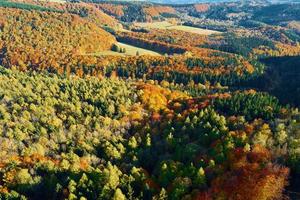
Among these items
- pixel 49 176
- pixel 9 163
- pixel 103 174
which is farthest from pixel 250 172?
pixel 9 163

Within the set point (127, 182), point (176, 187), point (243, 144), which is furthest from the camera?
point (243, 144)

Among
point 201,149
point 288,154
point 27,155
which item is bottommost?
point 27,155

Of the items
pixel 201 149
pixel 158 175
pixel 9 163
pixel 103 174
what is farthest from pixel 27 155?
pixel 201 149

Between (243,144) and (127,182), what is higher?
(243,144)

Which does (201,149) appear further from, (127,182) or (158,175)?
(127,182)

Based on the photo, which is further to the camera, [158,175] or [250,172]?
[158,175]

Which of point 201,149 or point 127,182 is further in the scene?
point 201,149

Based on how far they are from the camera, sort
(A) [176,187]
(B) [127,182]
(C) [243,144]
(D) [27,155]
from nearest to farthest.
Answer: (A) [176,187] → (B) [127,182] → (C) [243,144] → (D) [27,155]

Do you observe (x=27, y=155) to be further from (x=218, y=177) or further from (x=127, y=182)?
(x=218, y=177)

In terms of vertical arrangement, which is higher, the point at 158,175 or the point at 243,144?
the point at 243,144
